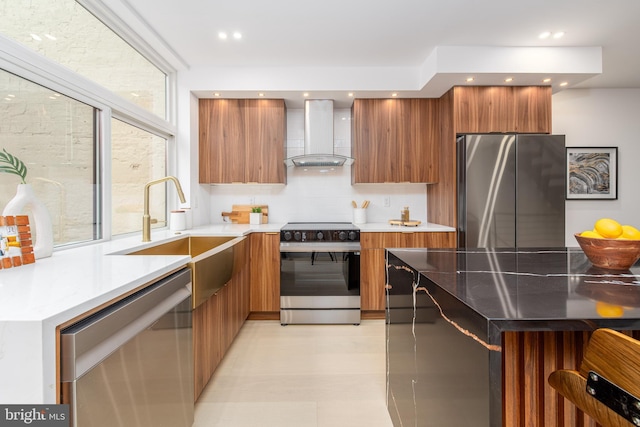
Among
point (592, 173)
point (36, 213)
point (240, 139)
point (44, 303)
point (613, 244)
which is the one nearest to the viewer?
point (44, 303)

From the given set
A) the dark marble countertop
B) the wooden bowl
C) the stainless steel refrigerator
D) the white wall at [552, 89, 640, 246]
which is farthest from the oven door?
the white wall at [552, 89, 640, 246]

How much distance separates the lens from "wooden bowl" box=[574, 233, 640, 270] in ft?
3.82

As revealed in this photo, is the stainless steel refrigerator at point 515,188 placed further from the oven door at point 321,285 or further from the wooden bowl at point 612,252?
the wooden bowl at point 612,252

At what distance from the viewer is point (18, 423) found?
2.26ft

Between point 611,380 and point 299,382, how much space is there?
74.6 inches

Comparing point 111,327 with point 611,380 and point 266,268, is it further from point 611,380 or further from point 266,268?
point 266,268

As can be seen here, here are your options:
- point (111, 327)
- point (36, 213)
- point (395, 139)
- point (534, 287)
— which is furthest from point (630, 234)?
point (395, 139)

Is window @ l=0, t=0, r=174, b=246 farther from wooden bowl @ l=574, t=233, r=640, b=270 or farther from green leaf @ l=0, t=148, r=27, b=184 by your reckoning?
wooden bowl @ l=574, t=233, r=640, b=270

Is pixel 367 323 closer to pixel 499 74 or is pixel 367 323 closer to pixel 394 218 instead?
pixel 394 218

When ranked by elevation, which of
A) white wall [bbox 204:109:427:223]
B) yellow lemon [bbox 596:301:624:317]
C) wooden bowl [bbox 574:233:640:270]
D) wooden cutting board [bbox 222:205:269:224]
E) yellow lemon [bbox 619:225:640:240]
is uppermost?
white wall [bbox 204:109:427:223]

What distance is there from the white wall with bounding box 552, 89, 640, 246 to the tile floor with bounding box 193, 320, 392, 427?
316 cm

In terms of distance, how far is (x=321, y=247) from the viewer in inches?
125

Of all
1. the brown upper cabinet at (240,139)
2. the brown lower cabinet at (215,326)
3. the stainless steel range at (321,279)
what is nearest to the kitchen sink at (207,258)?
the brown lower cabinet at (215,326)

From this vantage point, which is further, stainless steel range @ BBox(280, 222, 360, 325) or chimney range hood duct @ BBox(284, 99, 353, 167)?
chimney range hood duct @ BBox(284, 99, 353, 167)
